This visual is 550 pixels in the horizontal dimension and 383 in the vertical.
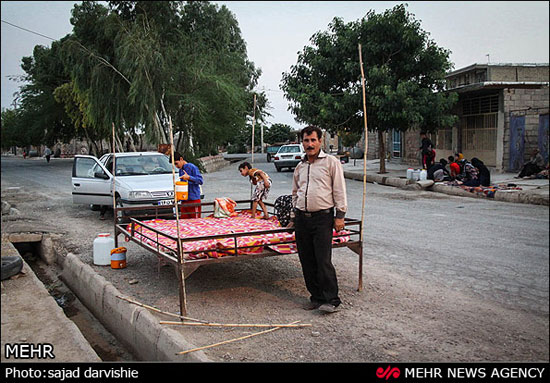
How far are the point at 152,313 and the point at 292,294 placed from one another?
57.2 inches

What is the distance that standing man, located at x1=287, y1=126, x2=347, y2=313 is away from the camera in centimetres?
435

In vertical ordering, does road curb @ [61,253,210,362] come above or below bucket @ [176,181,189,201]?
below

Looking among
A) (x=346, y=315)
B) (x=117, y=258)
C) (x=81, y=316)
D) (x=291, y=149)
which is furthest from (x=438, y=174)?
(x=81, y=316)

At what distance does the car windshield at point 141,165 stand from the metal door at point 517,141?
12.2m

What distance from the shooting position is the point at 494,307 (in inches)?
177

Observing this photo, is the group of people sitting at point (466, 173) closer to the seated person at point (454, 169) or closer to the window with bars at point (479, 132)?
the seated person at point (454, 169)

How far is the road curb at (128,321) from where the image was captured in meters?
3.70

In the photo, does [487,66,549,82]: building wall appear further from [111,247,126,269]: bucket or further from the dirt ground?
[111,247,126,269]: bucket

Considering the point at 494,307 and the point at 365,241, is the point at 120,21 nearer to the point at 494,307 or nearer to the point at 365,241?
the point at 365,241

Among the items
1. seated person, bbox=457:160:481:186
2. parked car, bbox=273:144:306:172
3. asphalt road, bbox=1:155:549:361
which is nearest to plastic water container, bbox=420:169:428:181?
seated person, bbox=457:160:481:186

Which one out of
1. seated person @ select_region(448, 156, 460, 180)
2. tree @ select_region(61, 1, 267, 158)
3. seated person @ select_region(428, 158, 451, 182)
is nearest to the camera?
seated person @ select_region(448, 156, 460, 180)

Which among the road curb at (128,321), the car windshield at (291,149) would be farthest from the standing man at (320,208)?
the car windshield at (291,149)

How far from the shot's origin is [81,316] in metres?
5.54
